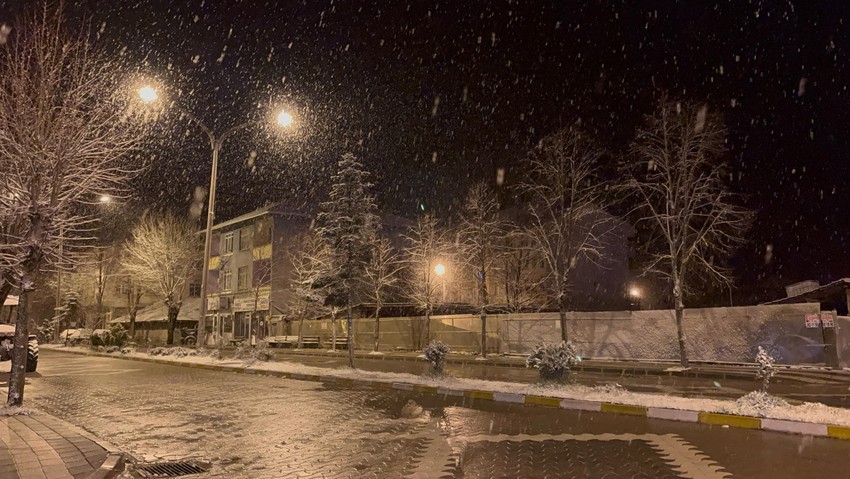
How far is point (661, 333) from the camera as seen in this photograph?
2556 centimetres

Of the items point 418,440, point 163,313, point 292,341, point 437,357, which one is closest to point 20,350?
point 418,440

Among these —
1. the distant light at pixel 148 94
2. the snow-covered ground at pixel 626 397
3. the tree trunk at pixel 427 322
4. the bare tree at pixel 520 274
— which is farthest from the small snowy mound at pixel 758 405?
the bare tree at pixel 520 274

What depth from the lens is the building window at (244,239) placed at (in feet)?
173

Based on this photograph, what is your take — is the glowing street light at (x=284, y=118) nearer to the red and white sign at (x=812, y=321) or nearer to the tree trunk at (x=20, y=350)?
the tree trunk at (x=20, y=350)

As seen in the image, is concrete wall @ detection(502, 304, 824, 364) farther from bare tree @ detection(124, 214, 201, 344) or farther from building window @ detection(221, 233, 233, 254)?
building window @ detection(221, 233, 233, 254)

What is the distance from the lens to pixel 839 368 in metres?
21.0

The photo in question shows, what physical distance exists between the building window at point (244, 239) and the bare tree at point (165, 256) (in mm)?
8417

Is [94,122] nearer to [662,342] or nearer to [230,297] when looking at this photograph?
[662,342]

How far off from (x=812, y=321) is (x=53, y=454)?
2320 centimetres

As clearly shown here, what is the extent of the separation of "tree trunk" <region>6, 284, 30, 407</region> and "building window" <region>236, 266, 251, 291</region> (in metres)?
41.8

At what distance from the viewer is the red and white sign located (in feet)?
70.5

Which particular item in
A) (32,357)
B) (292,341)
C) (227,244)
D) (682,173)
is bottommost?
(32,357)

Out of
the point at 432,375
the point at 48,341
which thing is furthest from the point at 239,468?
the point at 48,341

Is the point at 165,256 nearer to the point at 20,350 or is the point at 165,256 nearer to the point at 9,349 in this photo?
the point at 9,349
